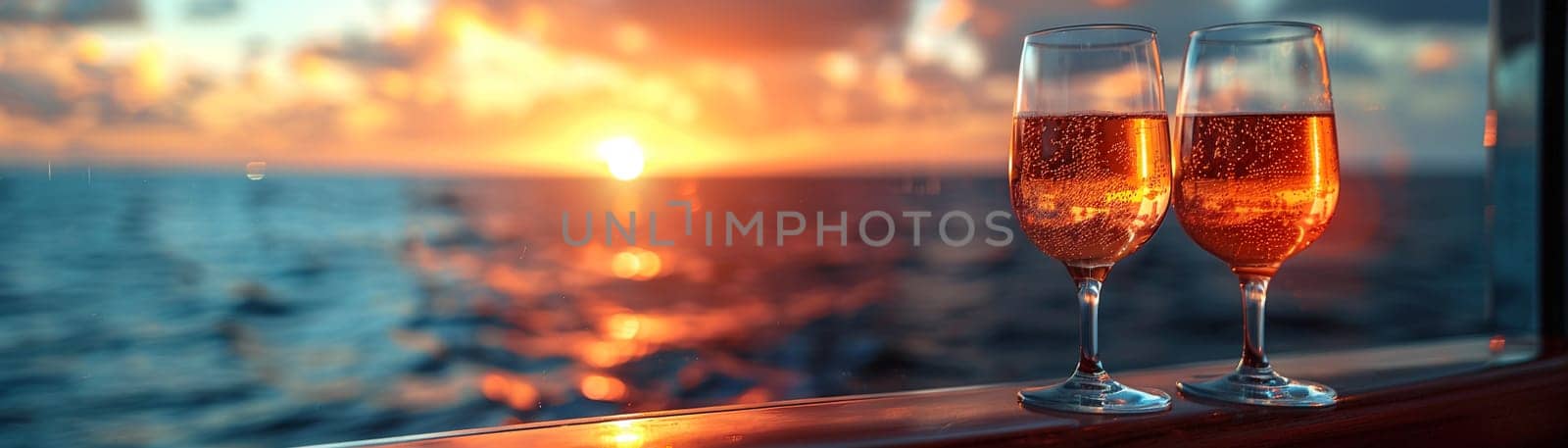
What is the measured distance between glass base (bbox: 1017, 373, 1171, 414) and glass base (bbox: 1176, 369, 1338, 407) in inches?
1.8

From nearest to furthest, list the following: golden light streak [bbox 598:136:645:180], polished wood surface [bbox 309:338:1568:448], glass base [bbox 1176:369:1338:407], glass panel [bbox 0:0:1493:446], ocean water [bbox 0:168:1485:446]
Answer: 1. polished wood surface [bbox 309:338:1568:448]
2. glass base [bbox 1176:369:1338:407]
3. glass panel [bbox 0:0:1493:446]
4. golden light streak [bbox 598:136:645:180]
5. ocean water [bbox 0:168:1485:446]

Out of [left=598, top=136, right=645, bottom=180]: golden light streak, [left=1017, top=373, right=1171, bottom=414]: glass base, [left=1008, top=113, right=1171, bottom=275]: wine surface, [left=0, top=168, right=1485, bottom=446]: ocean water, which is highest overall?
[left=598, top=136, right=645, bottom=180]: golden light streak

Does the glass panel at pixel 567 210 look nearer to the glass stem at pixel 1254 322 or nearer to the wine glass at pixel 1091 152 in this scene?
the wine glass at pixel 1091 152

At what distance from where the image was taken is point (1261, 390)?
676mm

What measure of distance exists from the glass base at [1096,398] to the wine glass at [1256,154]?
7cm

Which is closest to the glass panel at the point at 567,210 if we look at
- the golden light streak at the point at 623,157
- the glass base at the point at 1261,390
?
the golden light streak at the point at 623,157

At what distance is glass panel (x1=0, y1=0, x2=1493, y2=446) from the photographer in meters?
2.24

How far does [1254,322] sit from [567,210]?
44.7 inches

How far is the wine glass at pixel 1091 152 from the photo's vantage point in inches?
23.1

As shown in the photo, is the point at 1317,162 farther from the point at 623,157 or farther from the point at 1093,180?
the point at 623,157

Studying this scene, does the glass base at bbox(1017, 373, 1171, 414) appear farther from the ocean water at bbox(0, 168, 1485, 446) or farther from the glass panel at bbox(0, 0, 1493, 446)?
the ocean water at bbox(0, 168, 1485, 446)

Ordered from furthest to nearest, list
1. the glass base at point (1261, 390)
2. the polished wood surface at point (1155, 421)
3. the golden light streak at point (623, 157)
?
the golden light streak at point (623, 157)
the glass base at point (1261, 390)
the polished wood surface at point (1155, 421)

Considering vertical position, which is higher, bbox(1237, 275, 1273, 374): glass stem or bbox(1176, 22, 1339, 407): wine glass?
bbox(1176, 22, 1339, 407): wine glass

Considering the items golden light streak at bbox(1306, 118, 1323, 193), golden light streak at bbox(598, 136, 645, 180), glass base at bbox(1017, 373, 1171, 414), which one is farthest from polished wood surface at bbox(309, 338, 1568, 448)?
golden light streak at bbox(598, 136, 645, 180)
